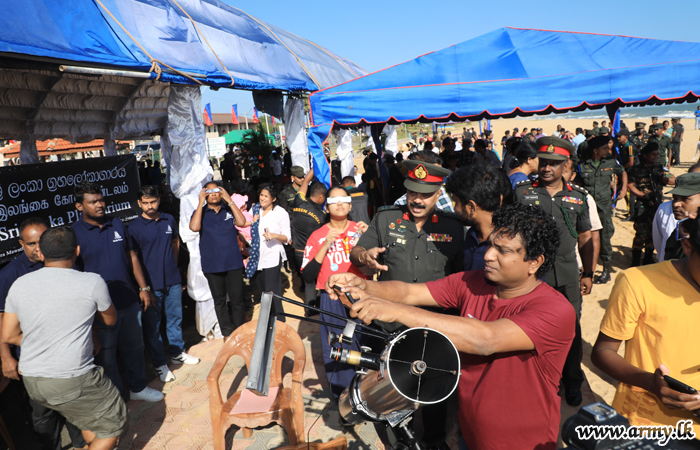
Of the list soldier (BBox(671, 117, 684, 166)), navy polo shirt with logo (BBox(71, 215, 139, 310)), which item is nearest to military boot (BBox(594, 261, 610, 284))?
navy polo shirt with logo (BBox(71, 215, 139, 310))

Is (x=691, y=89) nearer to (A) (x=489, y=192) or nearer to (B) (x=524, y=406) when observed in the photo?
(A) (x=489, y=192)

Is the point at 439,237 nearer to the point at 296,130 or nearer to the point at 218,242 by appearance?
the point at 218,242

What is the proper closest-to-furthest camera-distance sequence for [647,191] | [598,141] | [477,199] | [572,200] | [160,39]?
[477,199] < [572,200] < [160,39] < [647,191] < [598,141]

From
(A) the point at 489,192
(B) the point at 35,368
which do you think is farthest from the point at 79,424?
(A) the point at 489,192

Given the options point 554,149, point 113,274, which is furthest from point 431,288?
point 113,274

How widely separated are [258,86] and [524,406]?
20.2 feet

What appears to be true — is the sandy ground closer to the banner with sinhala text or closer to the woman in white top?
the woman in white top

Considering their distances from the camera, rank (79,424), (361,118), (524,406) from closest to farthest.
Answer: (524,406)
(79,424)
(361,118)

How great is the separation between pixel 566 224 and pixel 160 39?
16.9 ft

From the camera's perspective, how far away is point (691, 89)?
548cm

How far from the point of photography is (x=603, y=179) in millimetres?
6559

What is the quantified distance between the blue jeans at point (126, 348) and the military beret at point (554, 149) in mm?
4143

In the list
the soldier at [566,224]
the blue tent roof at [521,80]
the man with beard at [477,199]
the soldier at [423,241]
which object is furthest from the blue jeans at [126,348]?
the soldier at [566,224]

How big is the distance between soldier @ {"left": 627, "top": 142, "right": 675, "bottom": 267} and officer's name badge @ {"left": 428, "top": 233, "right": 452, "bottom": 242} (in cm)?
480
